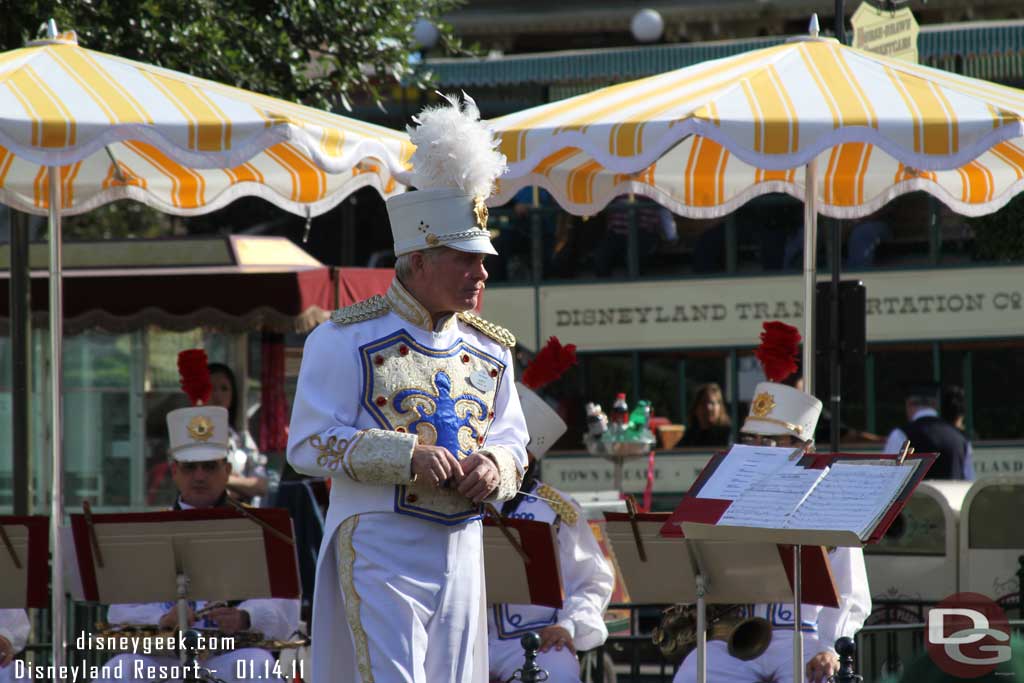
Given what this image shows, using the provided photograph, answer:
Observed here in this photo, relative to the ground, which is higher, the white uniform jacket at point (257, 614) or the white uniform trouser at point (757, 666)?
the white uniform jacket at point (257, 614)

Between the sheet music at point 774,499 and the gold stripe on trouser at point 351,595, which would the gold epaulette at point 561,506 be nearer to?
the sheet music at point 774,499

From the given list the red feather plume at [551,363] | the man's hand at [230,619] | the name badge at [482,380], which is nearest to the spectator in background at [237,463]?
the man's hand at [230,619]

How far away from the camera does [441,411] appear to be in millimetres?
4406

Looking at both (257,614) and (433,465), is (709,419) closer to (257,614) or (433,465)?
(257,614)

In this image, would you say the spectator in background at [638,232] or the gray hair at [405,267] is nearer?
the gray hair at [405,267]

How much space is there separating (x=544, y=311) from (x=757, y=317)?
9.96 ft

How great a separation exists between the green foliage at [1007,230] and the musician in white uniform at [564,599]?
5.44 m

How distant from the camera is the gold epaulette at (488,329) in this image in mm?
4656

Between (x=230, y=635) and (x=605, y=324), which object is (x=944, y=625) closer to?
(x=230, y=635)

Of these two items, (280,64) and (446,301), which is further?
(280,64)

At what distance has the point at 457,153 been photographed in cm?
441

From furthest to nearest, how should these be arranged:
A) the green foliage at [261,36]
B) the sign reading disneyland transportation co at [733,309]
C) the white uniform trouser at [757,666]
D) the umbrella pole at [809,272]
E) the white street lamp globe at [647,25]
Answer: the white street lamp globe at [647,25], the sign reading disneyland transportation co at [733,309], the green foliage at [261,36], the umbrella pole at [809,272], the white uniform trouser at [757,666]

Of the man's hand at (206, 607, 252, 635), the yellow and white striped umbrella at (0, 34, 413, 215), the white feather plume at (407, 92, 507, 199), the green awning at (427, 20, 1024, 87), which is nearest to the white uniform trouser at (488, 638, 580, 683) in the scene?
the man's hand at (206, 607, 252, 635)

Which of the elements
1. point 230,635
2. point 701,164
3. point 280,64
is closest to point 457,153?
point 230,635
